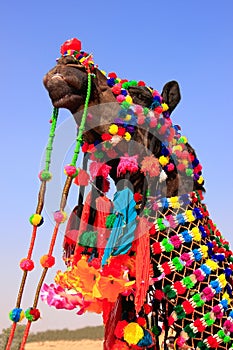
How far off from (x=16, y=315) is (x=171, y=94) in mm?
2205

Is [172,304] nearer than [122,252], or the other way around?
[122,252]

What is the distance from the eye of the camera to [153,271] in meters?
3.52

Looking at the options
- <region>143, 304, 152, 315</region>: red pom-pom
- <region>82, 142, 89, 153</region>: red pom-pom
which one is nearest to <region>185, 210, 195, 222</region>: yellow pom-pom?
<region>143, 304, 152, 315</region>: red pom-pom

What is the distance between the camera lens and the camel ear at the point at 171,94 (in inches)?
159

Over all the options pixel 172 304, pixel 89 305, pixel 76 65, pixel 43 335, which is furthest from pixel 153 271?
pixel 43 335

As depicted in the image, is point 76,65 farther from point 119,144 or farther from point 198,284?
point 198,284

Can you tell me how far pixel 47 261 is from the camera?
290 cm

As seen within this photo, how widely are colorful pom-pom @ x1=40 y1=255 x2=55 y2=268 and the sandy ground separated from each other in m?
13.0

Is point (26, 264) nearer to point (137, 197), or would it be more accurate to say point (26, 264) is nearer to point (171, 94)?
point (137, 197)

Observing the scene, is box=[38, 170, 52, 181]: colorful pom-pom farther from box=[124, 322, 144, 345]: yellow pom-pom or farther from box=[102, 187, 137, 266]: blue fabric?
box=[124, 322, 144, 345]: yellow pom-pom

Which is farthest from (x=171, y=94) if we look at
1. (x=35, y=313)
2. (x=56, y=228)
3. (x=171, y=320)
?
(x=35, y=313)

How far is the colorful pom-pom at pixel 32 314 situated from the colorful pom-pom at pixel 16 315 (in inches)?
1.2

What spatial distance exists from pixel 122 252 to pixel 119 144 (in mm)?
837

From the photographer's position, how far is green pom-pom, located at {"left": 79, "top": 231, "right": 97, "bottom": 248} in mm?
3471
